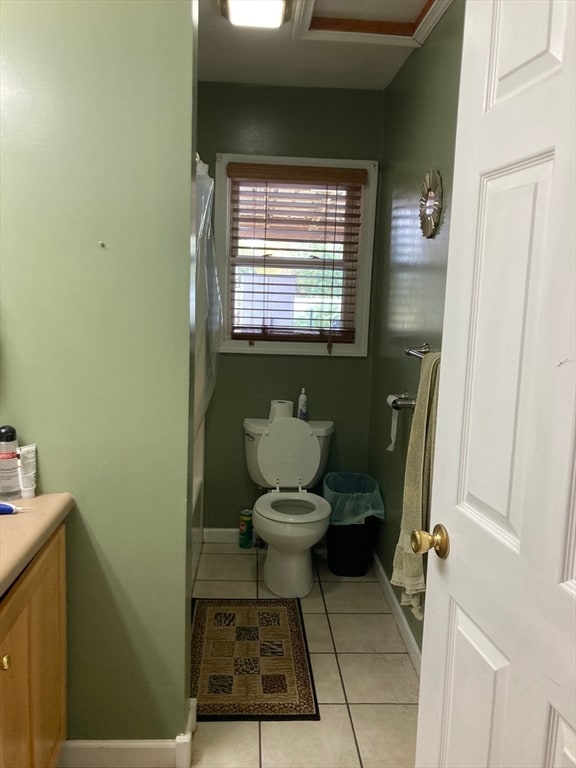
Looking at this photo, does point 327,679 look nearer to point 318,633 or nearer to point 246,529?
point 318,633

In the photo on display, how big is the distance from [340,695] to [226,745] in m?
0.47

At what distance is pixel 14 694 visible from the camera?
4.31ft

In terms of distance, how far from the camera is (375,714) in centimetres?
213

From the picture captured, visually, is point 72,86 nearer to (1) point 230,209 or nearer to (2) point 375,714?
(1) point 230,209

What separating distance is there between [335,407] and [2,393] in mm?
2054

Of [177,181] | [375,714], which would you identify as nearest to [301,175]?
[177,181]

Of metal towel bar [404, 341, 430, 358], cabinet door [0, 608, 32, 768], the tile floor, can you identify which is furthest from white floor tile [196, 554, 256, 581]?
cabinet door [0, 608, 32, 768]

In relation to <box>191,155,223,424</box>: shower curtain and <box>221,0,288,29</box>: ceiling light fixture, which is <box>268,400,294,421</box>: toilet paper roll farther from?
<box>221,0,288,29</box>: ceiling light fixture

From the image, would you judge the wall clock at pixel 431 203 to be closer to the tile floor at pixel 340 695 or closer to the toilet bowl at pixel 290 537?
the toilet bowl at pixel 290 537

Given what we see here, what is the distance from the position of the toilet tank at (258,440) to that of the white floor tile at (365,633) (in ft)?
2.39

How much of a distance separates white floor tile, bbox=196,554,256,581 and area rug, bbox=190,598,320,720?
0.24 m

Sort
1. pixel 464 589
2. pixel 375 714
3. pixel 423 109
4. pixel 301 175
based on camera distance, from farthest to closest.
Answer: pixel 301 175 < pixel 423 109 < pixel 375 714 < pixel 464 589

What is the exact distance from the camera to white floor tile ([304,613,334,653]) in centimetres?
252

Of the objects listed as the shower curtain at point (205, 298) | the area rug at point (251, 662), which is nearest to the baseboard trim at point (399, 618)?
the area rug at point (251, 662)
